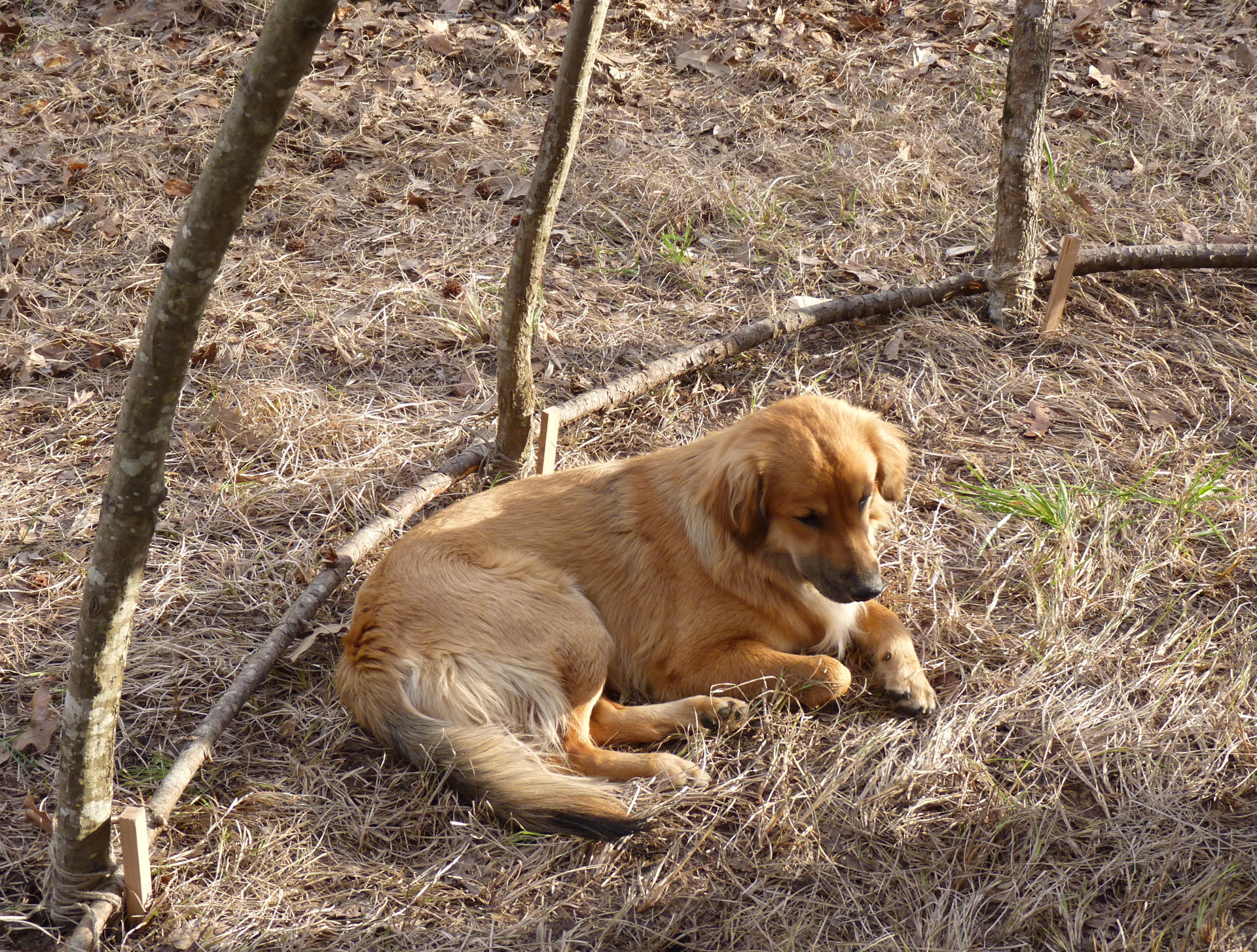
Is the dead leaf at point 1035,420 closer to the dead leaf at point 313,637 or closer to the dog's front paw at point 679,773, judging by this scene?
the dog's front paw at point 679,773

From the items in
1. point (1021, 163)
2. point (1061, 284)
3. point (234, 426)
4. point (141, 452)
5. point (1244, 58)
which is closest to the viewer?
point (141, 452)

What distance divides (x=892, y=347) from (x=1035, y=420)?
850 millimetres

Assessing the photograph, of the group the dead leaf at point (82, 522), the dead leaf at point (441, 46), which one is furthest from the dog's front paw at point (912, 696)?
the dead leaf at point (441, 46)

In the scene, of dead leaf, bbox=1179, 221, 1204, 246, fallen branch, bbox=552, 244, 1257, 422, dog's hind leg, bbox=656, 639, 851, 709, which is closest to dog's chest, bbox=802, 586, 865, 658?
dog's hind leg, bbox=656, 639, 851, 709

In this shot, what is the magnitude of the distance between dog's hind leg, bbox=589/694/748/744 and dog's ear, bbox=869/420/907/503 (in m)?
0.99

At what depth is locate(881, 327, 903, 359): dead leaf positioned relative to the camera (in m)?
5.24

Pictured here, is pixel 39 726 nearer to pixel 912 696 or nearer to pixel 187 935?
pixel 187 935

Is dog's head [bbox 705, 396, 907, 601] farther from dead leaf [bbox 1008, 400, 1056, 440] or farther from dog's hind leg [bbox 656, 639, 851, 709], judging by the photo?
dead leaf [bbox 1008, 400, 1056, 440]

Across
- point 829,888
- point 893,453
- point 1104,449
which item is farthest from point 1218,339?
point 829,888

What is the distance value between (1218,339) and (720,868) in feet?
13.5

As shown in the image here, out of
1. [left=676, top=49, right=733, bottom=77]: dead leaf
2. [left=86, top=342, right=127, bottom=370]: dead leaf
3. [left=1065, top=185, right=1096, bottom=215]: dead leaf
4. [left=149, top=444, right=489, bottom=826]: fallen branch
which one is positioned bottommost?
[left=149, top=444, right=489, bottom=826]: fallen branch

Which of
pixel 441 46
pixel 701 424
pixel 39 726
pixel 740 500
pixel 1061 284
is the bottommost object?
pixel 39 726

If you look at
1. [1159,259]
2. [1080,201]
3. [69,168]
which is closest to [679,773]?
[1159,259]

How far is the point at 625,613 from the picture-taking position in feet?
12.3
